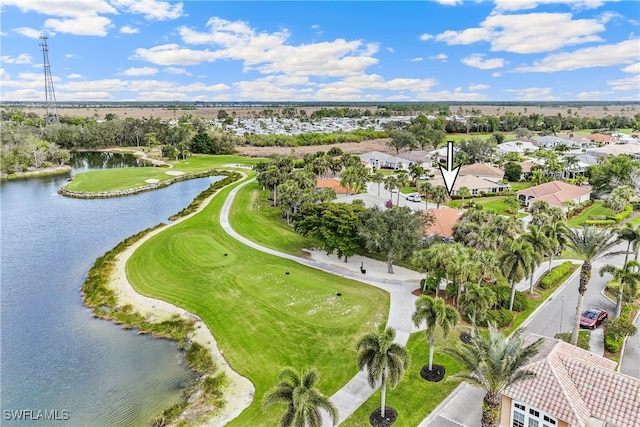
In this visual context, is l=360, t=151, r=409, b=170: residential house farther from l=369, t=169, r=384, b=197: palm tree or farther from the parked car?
the parked car

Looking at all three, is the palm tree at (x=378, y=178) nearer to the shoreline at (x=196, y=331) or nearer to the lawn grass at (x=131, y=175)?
the lawn grass at (x=131, y=175)

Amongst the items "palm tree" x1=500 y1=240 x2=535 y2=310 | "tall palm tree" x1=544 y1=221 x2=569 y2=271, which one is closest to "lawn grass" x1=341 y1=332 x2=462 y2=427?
"palm tree" x1=500 y1=240 x2=535 y2=310

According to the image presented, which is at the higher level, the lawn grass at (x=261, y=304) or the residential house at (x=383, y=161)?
the residential house at (x=383, y=161)

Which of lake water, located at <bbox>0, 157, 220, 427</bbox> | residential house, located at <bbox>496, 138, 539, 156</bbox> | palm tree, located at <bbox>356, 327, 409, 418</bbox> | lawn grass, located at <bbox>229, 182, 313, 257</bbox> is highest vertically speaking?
residential house, located at <bbox>496, 138, 539, 156</bbox>

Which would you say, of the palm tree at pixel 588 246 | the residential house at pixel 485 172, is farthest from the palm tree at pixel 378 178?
the palm tree at pixel 588 246

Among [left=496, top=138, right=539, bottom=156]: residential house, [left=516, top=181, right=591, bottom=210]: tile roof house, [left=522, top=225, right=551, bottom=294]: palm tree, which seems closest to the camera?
[left=522, top=225, right=551, bottom=294]: palm tree

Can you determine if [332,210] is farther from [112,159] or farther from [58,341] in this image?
[112,159]
